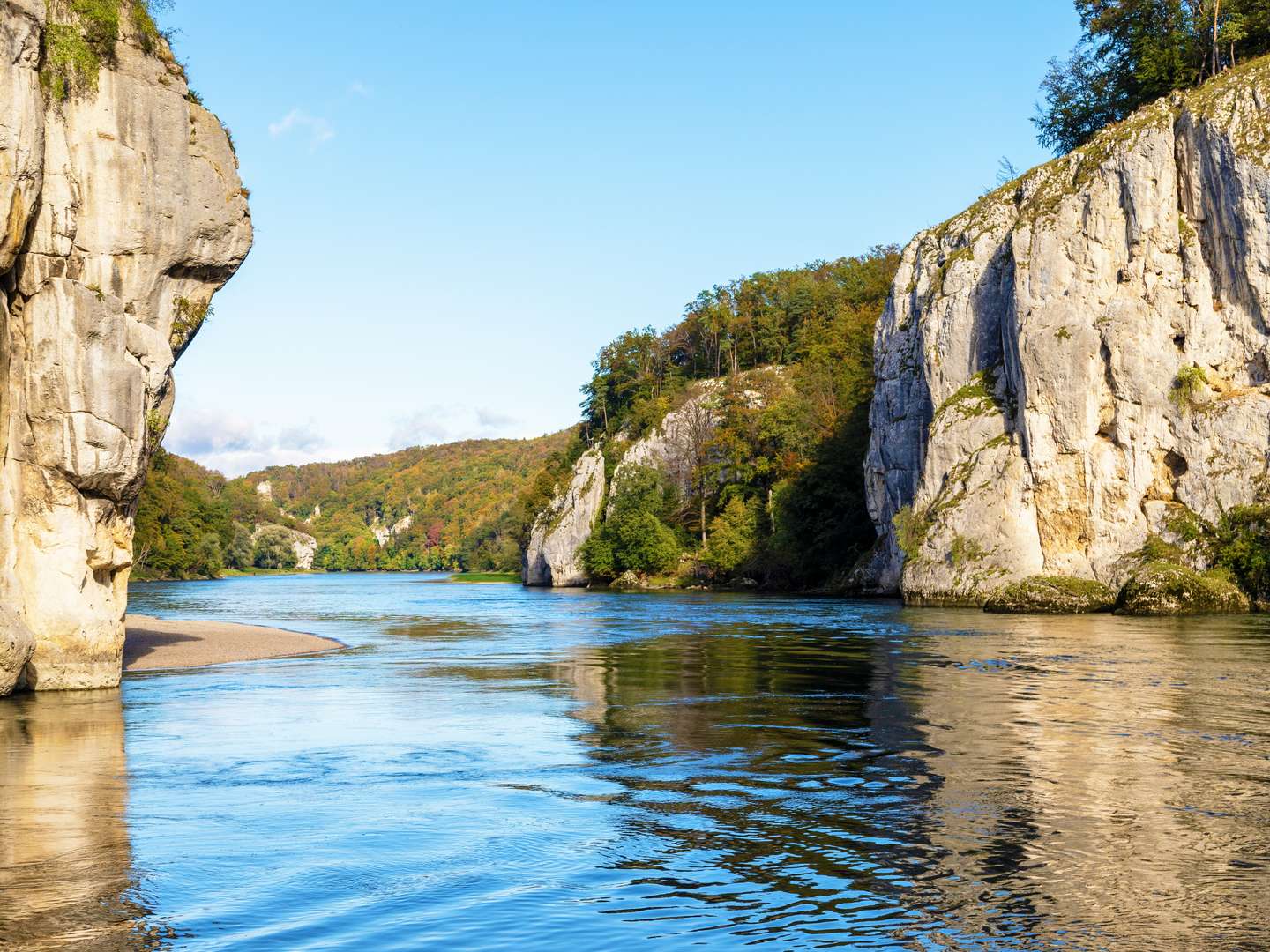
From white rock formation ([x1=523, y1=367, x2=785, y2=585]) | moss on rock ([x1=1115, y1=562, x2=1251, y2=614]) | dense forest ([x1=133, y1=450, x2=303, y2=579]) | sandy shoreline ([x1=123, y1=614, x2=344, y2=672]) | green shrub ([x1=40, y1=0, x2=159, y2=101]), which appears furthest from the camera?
dense forest ([x1=133, y1=450, x2=303, y2=579])

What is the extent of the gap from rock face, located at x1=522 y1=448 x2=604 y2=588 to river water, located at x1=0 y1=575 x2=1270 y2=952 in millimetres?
85654

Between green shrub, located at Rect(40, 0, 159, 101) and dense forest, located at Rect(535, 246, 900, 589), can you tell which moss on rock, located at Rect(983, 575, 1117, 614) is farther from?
green shrub, located at Rect(40, 0, 159, 101)

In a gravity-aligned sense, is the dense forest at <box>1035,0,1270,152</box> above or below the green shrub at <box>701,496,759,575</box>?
above

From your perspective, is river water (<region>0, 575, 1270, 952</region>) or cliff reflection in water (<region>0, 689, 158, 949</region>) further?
river water (<region>0, 575, 1270, 952</region>)

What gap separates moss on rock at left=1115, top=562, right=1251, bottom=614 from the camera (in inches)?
1727

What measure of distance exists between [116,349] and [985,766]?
17.8m

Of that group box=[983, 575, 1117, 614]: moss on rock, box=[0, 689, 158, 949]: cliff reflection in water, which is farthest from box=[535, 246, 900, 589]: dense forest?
box=[0, 689, 158, 949]: cliff reflection in water

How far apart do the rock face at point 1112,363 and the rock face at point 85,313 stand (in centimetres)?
3955

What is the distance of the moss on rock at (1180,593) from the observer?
4388cm

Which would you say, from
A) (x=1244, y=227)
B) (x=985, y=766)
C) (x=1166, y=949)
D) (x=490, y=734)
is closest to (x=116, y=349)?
(x=490, y=734)

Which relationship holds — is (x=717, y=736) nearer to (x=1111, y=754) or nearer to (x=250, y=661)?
(x=1111, y=754)

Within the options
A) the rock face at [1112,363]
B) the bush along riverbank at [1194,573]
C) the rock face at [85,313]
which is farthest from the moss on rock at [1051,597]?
the rock face at [85,313]

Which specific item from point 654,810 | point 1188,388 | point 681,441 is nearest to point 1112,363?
point 1188,388

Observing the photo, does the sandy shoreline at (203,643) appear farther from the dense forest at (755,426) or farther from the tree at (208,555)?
the tree at (208,555)
